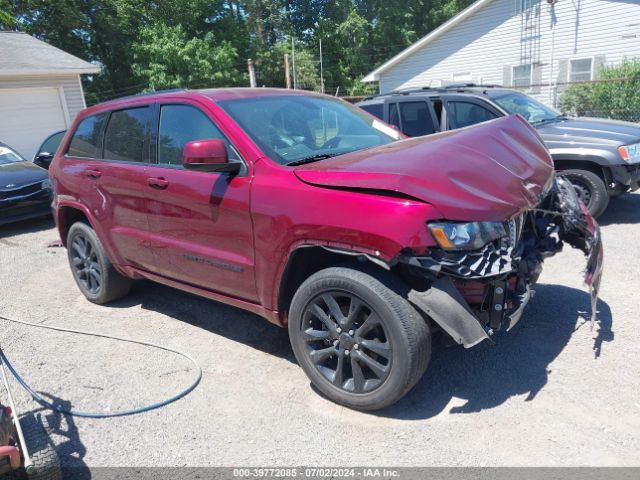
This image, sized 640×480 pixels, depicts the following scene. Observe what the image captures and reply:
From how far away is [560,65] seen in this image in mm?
18609

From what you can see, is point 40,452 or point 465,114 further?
point 465,114

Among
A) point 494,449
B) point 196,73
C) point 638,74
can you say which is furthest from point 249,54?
point 494,449

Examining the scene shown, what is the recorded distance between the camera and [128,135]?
173 inches

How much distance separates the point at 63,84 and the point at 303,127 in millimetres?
15811

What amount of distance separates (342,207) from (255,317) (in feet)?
6.68

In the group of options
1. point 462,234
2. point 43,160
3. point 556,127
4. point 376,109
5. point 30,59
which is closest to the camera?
point 462,234

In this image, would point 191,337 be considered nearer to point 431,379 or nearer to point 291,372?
point 291,372

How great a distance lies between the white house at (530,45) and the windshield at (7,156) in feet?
41.1

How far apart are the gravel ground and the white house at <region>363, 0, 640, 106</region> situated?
535 inches

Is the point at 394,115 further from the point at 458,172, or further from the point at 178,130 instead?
the point at 458,172

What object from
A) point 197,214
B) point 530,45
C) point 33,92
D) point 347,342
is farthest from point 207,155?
point 530,45

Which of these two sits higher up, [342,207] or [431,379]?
[342,207]

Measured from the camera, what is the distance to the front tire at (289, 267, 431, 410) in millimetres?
2834

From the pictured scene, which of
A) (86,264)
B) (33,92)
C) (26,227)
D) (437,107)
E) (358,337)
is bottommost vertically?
(26,227)
